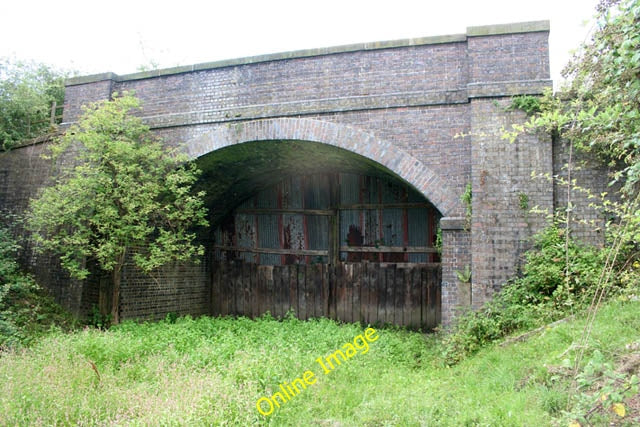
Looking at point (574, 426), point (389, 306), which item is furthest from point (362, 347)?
point (574, 426)

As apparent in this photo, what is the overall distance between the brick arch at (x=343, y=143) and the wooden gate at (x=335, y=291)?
2486 millimetres

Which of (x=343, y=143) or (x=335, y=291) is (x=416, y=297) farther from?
(x=343, y=143)

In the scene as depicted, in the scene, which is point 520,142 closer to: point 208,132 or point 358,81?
point 358,81

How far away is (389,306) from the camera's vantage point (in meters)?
10.0

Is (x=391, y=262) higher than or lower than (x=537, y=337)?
higher

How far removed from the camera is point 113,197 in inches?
326

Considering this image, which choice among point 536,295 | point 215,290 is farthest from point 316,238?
point 536,295

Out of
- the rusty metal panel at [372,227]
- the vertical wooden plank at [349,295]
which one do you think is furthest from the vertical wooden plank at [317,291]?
the rusty metal panel at [372,227]

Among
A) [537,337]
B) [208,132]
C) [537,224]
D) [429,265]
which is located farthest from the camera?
[429,265]

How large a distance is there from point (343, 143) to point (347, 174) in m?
2.38

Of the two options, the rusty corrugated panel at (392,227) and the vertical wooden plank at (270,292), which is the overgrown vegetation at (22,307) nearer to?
the vertical wooden plank at (270,292)

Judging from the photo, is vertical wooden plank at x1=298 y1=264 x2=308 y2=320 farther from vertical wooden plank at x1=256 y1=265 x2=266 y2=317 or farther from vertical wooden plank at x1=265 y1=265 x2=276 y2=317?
vertical wooden plank at x1=256 y1=265 x2=266 y2=317

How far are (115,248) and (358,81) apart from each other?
193 inches

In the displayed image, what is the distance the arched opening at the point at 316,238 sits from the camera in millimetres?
9758
